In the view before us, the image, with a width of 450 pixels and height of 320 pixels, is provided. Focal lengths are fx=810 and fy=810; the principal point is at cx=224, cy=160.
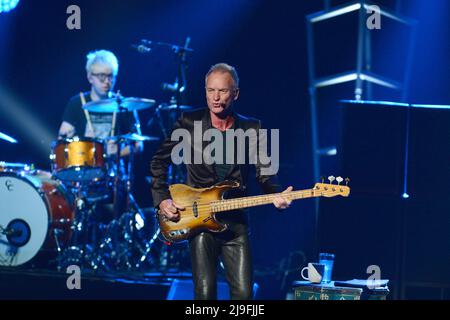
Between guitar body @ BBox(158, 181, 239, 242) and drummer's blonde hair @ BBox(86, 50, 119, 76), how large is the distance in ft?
13.5

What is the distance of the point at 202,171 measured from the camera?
18.9ft

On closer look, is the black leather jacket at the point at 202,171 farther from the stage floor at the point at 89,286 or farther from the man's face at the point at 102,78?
the man's face at the point at 102,78

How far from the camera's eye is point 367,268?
741cm

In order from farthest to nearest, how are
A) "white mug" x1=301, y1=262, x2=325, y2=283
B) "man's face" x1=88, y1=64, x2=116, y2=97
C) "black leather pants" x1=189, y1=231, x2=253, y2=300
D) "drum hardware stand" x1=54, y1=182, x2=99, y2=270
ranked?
"man's face" x1=88, y1=64, x2=116, y2=97
"drum hardware stand" x1=54, y1=182, x2=99, y2=270
"white mug" x1=301, y1=262, x2=325, y2=283
"black leather pants" x1=189, y1=231, x2=253, y2=300

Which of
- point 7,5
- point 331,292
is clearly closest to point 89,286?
point 331,292

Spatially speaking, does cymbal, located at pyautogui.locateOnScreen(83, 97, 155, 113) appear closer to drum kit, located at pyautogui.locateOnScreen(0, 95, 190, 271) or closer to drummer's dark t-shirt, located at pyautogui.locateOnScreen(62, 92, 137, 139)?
drum kit, located at pyautogui.locateOnScreen(0, 95, 190, 271)

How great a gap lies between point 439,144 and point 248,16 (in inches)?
143

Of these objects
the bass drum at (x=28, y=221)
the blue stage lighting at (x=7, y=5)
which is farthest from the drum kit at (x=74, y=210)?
the blue stage lighting at (x=7, y=5)

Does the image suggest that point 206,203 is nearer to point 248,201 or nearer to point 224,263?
point 248,201

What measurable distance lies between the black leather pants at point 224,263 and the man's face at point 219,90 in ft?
2.89

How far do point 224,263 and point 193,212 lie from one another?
42cm

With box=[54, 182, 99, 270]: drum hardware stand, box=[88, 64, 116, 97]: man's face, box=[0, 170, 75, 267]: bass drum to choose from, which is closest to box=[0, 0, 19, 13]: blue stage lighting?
box=[88, 64, 116, 97]: man's face

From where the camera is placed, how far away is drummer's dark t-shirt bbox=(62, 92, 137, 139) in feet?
31.7
